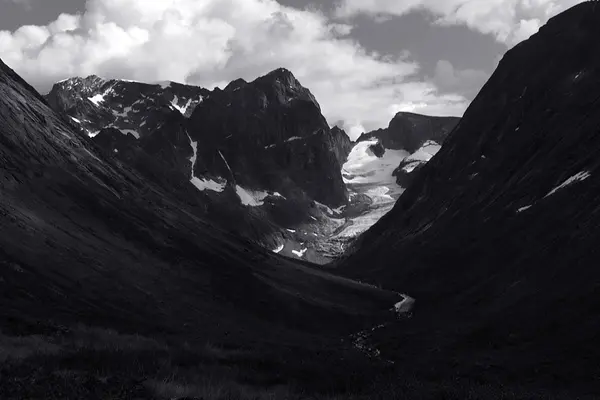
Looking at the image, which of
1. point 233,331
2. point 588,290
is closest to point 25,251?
point 233,331

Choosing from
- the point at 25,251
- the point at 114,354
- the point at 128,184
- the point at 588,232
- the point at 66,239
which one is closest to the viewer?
the point at 114,354

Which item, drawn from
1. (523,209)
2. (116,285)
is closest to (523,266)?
(523,209)

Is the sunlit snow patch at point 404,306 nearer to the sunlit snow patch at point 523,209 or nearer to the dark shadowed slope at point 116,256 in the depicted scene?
the dark shadowed slope at point 116,256

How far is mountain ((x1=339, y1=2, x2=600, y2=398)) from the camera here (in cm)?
6075

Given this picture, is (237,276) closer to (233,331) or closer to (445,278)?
(233,331)

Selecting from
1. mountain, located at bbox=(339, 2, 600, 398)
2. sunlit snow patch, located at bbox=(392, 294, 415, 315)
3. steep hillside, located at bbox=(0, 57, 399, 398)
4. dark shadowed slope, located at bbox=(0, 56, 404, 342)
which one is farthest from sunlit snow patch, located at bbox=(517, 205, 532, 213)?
steep hillside, located at bbox=(0, 57, 399, 398)

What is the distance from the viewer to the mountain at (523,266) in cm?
6075

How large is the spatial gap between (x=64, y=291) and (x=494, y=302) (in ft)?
219

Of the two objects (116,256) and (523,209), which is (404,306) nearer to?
(523,209)

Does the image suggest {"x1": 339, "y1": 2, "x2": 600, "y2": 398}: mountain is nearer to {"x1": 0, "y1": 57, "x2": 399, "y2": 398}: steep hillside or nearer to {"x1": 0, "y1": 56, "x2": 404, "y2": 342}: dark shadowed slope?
{"x1": 0, "y1": 57, "x2": 399, "y2": 398}: steep hillside

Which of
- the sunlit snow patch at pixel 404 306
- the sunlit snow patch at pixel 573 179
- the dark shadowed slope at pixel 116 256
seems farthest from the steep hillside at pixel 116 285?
the sunlit snow patch at pixel 573 179

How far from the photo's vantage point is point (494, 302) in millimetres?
98438

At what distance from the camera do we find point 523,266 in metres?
109

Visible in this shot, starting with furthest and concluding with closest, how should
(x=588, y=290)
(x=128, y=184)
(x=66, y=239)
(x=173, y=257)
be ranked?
(x=128, y=184) < (x=173, y=257) < (x=66, y=239) < (x=588, y=290)
